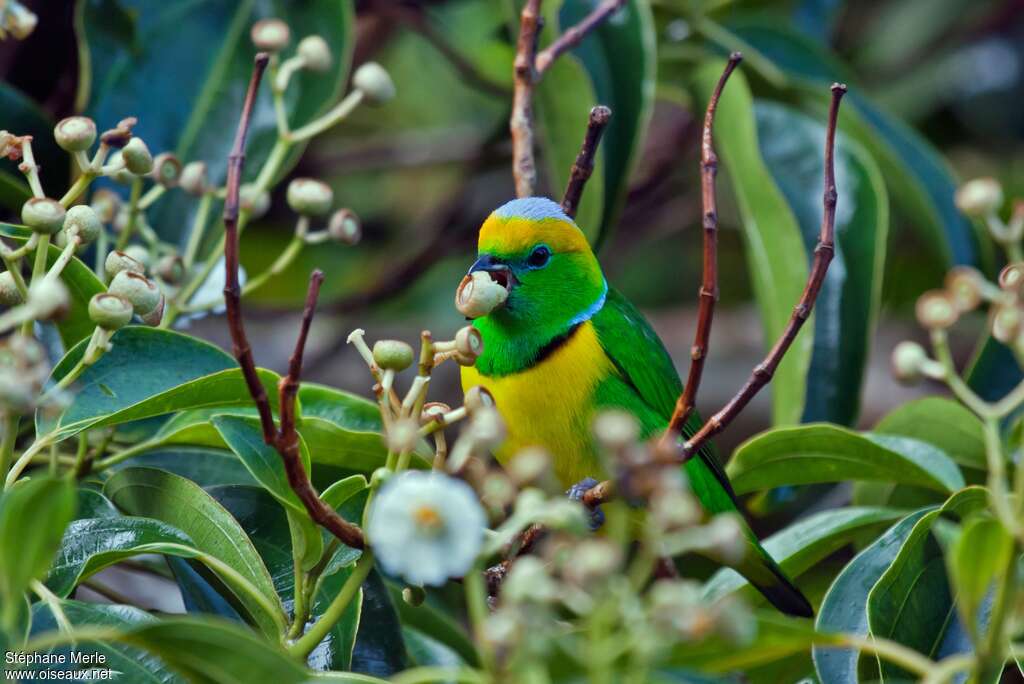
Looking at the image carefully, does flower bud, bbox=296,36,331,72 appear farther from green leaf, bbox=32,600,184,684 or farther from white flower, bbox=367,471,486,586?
white flower, bbox=367,471,486,586

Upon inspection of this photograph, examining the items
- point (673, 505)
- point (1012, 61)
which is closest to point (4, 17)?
point (673, 505)

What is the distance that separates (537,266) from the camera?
194 centimetres

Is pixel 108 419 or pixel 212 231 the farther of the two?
pixel 212 231

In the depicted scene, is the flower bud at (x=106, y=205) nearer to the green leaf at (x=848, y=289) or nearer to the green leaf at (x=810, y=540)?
the green leaf at (x=810, y=540)

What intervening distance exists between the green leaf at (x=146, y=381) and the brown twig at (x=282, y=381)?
0.76ft

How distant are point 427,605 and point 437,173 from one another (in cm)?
278

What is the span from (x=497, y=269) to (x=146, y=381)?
68cm

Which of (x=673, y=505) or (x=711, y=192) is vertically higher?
(x=711, y=192)

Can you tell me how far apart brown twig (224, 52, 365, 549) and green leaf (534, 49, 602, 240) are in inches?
39.0

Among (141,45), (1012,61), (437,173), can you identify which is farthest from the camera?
(437,173)

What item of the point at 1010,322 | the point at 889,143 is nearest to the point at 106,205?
the point at 1010,322

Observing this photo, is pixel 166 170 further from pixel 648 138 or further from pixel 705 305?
pixel 648 138

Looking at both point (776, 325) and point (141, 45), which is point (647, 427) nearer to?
point (776, 325)

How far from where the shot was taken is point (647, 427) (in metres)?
2.05
